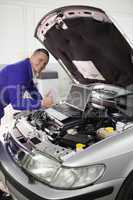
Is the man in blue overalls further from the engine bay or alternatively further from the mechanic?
the engine bay

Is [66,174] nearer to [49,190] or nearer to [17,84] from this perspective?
[49,190]

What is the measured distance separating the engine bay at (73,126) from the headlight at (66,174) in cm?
8

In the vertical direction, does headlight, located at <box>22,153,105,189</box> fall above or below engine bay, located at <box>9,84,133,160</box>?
below

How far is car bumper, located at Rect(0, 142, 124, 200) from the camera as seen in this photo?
4.64 ft

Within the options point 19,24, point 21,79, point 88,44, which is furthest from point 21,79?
point 19,24

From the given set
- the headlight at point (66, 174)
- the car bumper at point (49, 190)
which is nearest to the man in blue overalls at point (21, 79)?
the car bumper at point (49, 190)

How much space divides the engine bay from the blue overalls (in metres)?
0.11

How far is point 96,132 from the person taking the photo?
6.30 feet

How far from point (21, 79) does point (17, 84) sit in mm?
60

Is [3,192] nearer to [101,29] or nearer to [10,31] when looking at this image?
[101,29]

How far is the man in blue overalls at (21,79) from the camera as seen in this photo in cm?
251

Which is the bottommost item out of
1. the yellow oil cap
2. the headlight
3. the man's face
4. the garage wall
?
the headlight

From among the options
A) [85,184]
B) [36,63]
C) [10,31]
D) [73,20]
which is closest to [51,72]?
[10,31]

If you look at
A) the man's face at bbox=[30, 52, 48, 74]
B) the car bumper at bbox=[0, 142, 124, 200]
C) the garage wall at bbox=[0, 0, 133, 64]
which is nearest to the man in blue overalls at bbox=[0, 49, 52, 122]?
the man's face at bbox=[30, 52, 48, 74]
